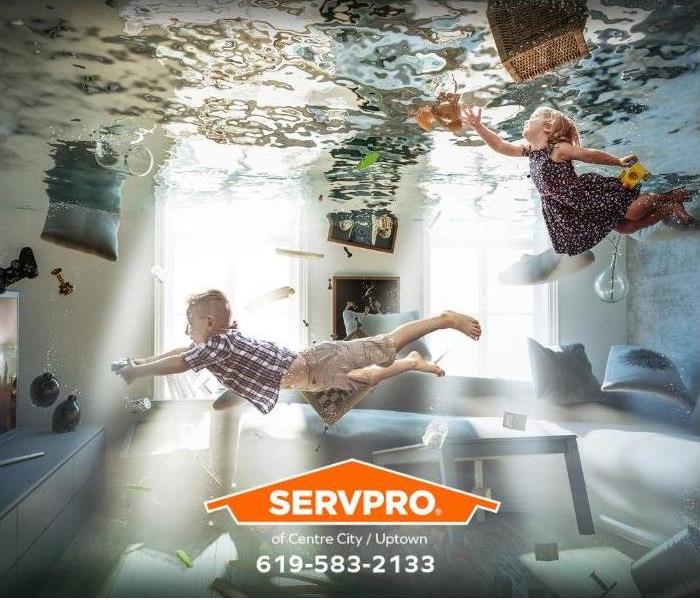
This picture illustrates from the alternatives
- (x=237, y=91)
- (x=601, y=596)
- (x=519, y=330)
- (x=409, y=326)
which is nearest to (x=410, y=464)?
(x=409, y=326)

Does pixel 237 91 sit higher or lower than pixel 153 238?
higher

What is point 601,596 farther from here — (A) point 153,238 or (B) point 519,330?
(A) point 153,238

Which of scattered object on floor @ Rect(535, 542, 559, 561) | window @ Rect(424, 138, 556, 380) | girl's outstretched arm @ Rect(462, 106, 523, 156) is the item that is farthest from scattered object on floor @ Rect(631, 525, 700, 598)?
girl's outstretched arm @ Rect(462, 106, 523, 156)

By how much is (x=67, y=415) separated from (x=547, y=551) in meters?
1.94

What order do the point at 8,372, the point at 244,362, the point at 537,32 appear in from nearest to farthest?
the point at 537,32 → the point at 244,362 → the point at 8,372

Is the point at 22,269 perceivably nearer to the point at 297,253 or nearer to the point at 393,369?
the point at 297,253

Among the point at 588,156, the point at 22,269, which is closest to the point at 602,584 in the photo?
the point at 588,156

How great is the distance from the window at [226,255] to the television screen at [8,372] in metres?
0.80

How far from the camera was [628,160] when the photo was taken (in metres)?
1.71

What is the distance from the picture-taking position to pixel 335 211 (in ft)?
6.28

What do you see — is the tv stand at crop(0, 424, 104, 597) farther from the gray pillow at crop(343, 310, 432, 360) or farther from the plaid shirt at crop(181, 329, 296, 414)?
the gray pillow at crop(343, 310, 432, 360)

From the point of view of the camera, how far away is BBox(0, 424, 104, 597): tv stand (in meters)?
1.73

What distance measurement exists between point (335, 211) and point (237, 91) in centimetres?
55

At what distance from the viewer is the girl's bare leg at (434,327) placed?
1740 millimetres
